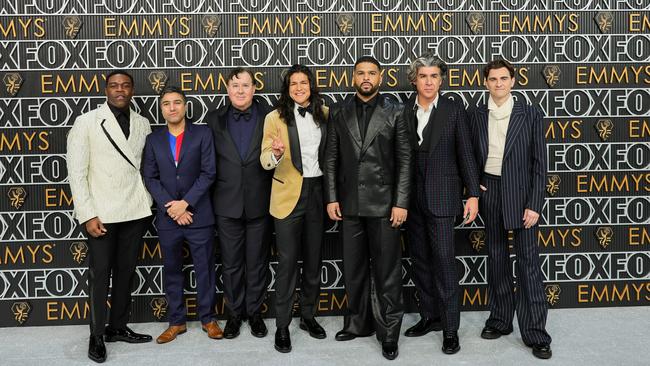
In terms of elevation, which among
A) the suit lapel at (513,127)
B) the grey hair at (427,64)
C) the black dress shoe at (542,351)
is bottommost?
the black dress shoe at (542,351)

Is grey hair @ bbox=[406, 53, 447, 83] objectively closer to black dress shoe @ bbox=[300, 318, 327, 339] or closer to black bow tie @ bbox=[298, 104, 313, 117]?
black bow tie @ bbox=[298, 104, 313, 117]

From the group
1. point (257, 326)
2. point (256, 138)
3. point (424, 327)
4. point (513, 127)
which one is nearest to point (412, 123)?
point (513, 127)

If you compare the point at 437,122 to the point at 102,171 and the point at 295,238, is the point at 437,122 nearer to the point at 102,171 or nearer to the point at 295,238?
the point at 295,238

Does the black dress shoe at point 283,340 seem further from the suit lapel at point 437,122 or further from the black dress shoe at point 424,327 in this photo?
the suit lapel at point 437,122

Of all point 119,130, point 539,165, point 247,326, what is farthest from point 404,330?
point 119,130

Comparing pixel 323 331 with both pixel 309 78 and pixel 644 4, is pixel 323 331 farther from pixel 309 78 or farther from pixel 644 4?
pixel 644 4

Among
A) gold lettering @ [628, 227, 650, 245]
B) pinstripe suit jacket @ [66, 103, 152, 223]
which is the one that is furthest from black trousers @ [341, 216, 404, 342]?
gold lettering @ [628, 227, 650, 245]

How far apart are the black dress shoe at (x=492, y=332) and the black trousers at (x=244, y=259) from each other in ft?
4.77

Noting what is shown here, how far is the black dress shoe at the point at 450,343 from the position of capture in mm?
3498

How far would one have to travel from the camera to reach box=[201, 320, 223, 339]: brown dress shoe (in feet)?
12.4

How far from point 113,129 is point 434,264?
215 cm

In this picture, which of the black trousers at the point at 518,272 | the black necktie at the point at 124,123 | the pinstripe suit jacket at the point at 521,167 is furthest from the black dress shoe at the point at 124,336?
the pinstripe suit jacket at the point at 521,167

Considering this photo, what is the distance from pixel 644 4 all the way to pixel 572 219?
1.64 metres

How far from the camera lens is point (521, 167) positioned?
11.4ft
